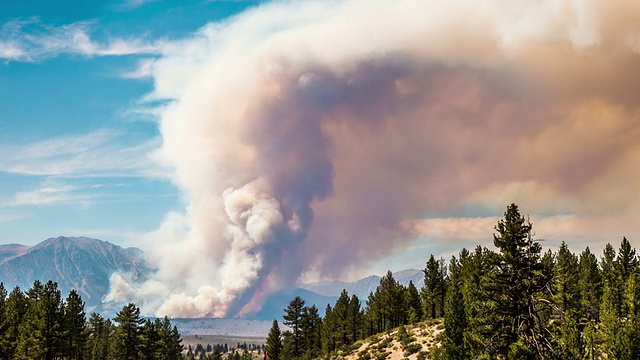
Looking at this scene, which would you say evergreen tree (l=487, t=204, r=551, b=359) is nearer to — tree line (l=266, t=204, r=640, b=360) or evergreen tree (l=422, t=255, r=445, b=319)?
tree line (l=266, t=204, r=640, b=360)

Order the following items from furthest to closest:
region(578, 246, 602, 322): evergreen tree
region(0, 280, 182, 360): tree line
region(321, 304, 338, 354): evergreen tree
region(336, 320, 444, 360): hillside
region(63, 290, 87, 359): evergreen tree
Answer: region(321, 304, 338, 354): evergreen tree → region(578, 246, 602, 322): evergreen tree → region(63, 290, 87, 359): evergreen tree → region(336, 320, 444, 360): hillside → region(0, 280, 182, 360): tree line

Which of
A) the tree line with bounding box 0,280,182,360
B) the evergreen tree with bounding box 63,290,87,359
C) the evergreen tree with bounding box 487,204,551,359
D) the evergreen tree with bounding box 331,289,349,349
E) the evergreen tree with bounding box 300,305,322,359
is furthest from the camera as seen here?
the evergreen tree with bounding box 300,305,322,359

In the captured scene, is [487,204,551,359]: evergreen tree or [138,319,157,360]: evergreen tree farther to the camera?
[138,319,157,360]: evergreen tree

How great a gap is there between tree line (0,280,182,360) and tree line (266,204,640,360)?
44479 millimetres

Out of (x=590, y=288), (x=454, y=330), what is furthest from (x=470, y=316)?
(x=590, y=288)

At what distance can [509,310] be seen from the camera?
32969mm

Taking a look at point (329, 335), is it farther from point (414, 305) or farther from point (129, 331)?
point (129, 331)

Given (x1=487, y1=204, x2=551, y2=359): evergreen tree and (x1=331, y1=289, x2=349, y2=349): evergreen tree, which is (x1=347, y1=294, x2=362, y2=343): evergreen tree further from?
(x1=487, y1=204, x2=551, y2=359): evergreen tree

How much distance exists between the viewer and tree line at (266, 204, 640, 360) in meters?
32.5

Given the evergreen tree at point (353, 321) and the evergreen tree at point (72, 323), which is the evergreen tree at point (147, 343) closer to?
the evergreen tree at point (72, 323)

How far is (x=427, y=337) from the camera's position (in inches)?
3802

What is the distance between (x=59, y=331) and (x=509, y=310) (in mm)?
80853

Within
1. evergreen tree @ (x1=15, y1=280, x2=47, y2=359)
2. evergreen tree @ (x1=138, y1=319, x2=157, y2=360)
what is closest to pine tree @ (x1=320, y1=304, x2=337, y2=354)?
evergreen tree @ (x1=138, y1=319, x2=157, y2=360)

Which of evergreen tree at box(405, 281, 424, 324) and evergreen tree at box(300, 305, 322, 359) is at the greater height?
evergreen tree at box(405, 281, 424, 324)
